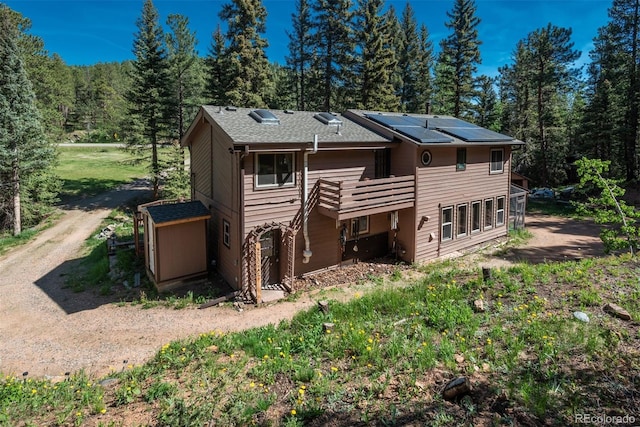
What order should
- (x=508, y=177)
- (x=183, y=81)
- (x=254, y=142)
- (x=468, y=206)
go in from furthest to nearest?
1. (x=183, y=81)
2. (x=508, y=177)
3. (x=468, y=206)
4. (x=254, y=142)

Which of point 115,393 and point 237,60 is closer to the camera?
point 115,393

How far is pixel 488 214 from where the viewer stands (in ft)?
62.4

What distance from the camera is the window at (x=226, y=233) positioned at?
13104mm

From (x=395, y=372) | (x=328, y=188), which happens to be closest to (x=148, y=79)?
(x=328, y=188)

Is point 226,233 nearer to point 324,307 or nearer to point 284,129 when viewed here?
point 284,129

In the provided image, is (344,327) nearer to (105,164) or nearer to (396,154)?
(396,154)

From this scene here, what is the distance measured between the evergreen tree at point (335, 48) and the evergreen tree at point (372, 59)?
931 mm

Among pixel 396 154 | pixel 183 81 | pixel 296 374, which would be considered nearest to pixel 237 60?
pixel 183 81

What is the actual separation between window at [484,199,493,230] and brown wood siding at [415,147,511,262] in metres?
0.31

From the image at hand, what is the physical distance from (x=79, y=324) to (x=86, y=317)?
0.43 metres

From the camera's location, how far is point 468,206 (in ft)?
57.9

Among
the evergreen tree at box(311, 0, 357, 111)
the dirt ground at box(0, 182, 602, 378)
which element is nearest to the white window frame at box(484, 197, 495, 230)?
the dirt ground at box(0, 182, 602, 378)

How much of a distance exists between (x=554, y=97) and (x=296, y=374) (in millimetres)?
40514

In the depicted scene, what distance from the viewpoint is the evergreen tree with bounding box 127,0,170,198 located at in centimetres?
2456
